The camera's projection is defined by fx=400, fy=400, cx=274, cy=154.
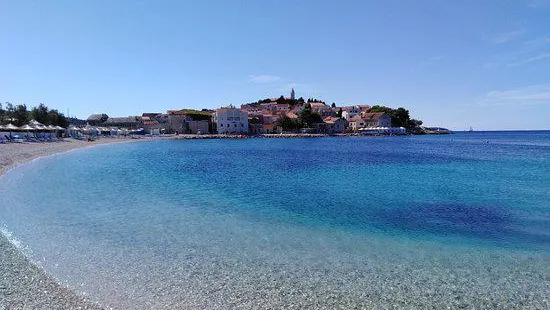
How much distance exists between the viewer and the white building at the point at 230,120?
12888 cm

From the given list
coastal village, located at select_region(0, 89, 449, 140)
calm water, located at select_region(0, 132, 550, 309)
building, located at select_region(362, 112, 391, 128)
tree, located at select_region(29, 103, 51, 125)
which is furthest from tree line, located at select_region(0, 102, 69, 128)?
building, located at select_region(362, 112, 391, 128)

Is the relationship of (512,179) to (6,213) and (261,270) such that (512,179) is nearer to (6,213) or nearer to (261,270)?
(261,270)

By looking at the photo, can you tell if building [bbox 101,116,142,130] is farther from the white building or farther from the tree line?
the tree line

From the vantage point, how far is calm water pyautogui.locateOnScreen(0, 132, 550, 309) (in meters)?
8.65

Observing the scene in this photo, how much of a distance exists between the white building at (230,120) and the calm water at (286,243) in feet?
343

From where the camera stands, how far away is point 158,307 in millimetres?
7820

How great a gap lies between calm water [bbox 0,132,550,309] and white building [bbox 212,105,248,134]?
10447cm

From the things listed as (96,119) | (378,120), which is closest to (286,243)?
(378,120)

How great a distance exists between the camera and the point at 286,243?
41.0 feet

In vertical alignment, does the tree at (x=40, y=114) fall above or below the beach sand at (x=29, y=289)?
above

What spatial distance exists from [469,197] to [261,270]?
54.9ft

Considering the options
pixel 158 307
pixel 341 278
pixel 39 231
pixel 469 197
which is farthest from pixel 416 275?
pixel 469 197

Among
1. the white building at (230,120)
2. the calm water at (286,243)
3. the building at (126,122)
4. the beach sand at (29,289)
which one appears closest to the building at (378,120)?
the white building at (230,120)

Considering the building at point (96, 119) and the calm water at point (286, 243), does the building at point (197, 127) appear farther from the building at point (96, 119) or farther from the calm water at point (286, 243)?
the calm water at point (286, 243)
